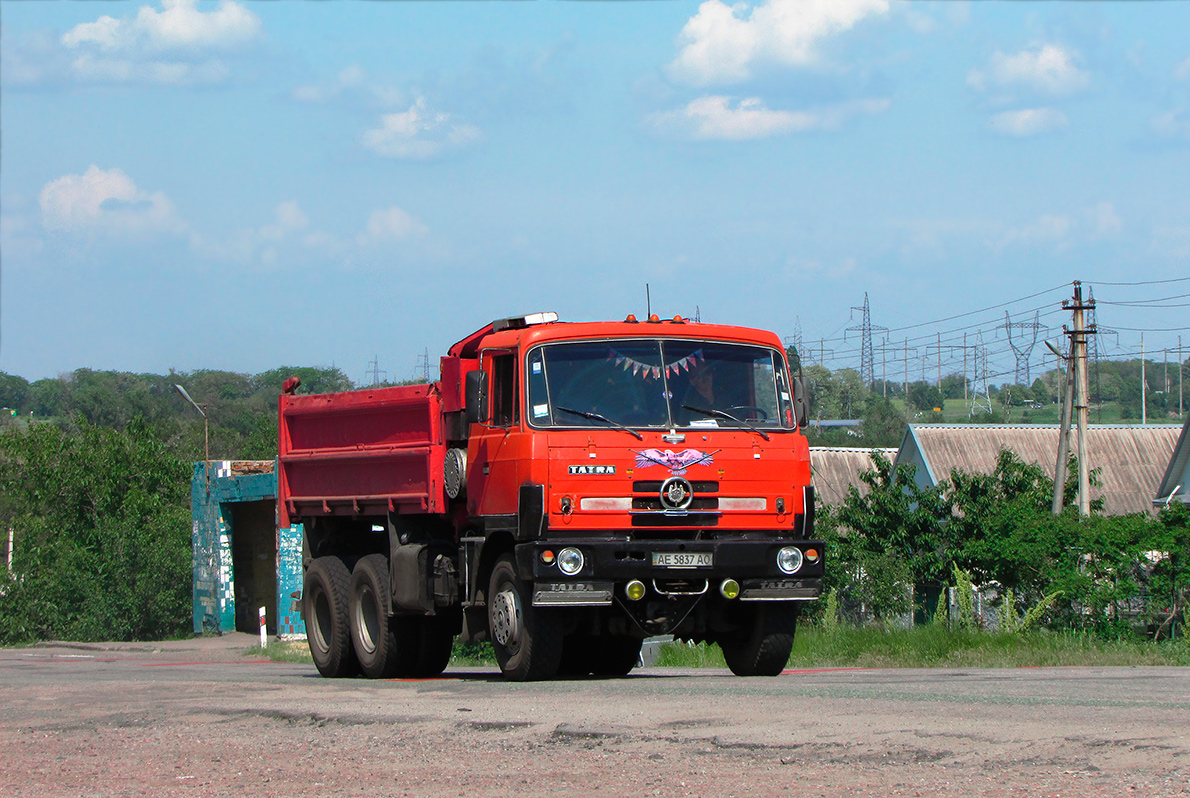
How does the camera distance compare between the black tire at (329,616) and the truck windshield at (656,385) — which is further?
the black tire at (329,616)

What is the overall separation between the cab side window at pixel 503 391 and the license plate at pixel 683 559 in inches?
63.4

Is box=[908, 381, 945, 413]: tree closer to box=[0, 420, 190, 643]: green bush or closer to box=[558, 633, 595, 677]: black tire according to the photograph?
box=[0, 420, 190, 643]: green bush

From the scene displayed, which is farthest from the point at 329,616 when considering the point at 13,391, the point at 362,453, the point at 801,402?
the point at 13,391

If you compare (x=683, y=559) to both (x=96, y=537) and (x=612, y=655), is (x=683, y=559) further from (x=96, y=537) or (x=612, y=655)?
(x=96, y=537)

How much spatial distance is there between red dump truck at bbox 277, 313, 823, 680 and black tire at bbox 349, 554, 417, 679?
0.35 m

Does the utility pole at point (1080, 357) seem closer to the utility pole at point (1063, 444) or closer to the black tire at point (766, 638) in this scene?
the utility pole at point (1063, 444)

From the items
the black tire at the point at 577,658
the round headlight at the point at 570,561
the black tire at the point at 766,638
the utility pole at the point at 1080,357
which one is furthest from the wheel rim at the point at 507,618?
the utility pole at the point at 1080,357

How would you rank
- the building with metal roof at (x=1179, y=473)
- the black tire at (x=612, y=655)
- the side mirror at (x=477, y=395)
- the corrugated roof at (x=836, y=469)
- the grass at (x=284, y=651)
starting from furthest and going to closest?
the corrugated roof at (x=836, y=469)
the building with metal roof at (x=1179, y=473)
the grass at (x=284, y=651)
the black tire at (x=612, y=655)
the side mirror at (x=477, y=395)

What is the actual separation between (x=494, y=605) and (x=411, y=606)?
4.44 feet

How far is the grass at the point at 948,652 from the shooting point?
16984mm

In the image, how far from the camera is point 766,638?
1237cm

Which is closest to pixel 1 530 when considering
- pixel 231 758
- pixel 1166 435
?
pixel 1166 435

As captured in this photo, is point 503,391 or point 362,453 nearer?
point 503,391

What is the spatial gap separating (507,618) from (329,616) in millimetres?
3546
